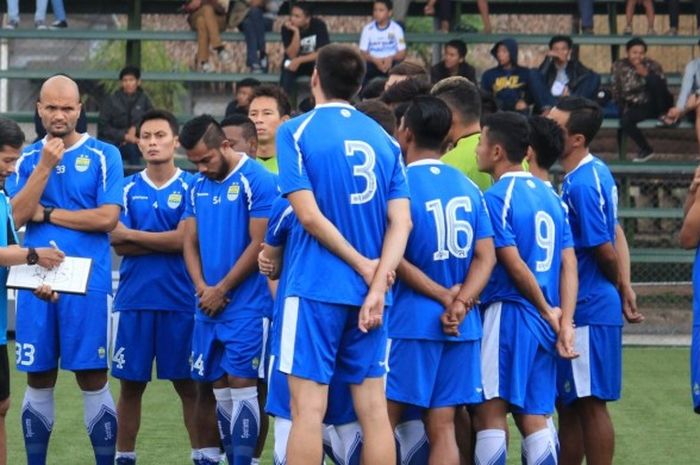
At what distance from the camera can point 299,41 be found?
17.6 meters

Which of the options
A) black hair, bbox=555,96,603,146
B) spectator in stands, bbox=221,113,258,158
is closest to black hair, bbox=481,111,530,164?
black hair, bbox=555,96,603,146

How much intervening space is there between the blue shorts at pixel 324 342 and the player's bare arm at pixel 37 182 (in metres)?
1.91

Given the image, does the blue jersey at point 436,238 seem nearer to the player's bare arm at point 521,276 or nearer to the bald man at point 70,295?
the player's bare arm at point 521,276

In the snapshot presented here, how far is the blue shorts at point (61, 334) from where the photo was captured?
7434mm

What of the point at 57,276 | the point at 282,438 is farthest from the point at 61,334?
the point at 282,438

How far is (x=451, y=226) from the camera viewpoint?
252 inches

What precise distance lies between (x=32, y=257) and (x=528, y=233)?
91.9 inches

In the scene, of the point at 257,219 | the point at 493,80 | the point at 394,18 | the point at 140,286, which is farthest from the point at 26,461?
the point at 394,18

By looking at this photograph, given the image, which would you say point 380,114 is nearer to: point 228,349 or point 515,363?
point 515,363

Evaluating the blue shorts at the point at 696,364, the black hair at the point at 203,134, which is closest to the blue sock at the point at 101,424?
the black hair at the point at 203,134

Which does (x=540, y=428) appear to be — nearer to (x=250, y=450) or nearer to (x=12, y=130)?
(x=250, y=450)

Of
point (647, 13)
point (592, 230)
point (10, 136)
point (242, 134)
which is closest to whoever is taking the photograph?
point (10, 136)

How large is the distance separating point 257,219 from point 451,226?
52.3 inches

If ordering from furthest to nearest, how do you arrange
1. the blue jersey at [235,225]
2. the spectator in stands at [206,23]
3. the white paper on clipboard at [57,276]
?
the spectator in stands at [206,23]
the blue jersey at [235,225]
the white paper on clipboard at [57,276]
